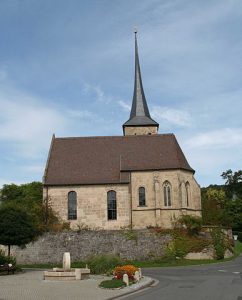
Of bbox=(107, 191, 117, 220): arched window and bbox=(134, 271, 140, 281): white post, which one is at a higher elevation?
bbox=(107, 191, 117, 220): arched window

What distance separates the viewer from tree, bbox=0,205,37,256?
30.4 m

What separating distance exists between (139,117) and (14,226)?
33.9 m

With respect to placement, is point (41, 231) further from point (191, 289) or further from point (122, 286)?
point (191, 289)

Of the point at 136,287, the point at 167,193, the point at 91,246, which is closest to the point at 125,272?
the point at 136,287

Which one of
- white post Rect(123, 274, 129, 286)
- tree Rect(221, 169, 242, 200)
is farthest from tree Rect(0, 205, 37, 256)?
tree Rect(221, 169, 242, 200)

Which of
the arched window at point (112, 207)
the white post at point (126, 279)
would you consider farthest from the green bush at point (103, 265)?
the arched window at point (112, 207)

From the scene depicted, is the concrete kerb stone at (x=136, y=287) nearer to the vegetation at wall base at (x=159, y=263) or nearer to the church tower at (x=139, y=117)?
the vegetation at wall base at (x=159, y=263)

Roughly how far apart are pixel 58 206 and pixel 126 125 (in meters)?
19.4

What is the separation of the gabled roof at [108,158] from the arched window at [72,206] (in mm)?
1300

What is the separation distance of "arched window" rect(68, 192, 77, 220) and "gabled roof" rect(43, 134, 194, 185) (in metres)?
1.30

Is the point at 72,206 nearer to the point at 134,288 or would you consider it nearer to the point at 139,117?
the point at 139,117

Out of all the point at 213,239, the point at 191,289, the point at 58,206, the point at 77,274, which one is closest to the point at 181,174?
the point at 213,239

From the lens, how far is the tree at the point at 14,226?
30.4 metres

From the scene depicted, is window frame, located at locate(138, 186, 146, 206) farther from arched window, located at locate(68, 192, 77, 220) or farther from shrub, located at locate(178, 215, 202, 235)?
arched window, located at locate(68, 192, 77, 220)
